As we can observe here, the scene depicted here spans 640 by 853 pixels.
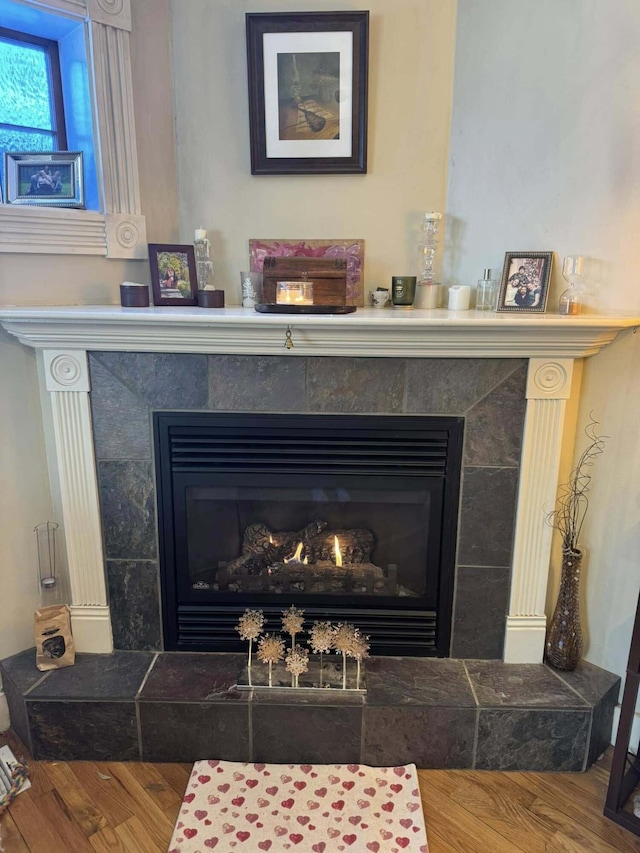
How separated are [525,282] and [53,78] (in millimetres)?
1666

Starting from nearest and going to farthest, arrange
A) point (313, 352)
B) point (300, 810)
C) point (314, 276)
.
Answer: point (300, 810), point (313, 352), point (314, 276)

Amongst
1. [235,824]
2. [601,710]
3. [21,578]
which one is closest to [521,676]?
[601,710]

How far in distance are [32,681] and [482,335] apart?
5.45 ft

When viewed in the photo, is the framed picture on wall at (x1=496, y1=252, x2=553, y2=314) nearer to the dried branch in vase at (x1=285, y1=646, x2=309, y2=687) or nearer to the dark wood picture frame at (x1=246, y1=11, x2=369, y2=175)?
the dark wood picture frame at (x1=246, y1=11, x2=369, y2=175)

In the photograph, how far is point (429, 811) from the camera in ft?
4.94

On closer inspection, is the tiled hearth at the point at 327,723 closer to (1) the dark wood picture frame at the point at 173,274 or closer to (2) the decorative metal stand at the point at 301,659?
(2) the decorative metal stand at the point at 301,659

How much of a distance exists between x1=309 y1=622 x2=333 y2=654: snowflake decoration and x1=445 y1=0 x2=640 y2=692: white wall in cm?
73

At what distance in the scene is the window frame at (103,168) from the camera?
167cm

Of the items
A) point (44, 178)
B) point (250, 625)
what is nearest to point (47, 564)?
point (250, 625)

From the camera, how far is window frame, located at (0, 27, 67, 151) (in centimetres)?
177

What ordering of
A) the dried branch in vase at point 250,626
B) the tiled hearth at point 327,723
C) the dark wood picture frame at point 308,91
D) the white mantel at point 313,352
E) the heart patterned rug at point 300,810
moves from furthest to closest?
the dark wood picture frame at point 308,91 → the dried branch in vase at point 250,626 → the tiled hearth at point 327,723 → the white mantel at point 313,352 → the heart patterned rug at point 300,810

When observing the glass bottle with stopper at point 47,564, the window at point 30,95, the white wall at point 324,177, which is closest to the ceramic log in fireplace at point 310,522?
the glass bottle with stopper at point 47,564

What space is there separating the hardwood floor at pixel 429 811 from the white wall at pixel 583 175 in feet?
1.43

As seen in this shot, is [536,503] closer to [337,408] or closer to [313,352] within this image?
[337,408]
